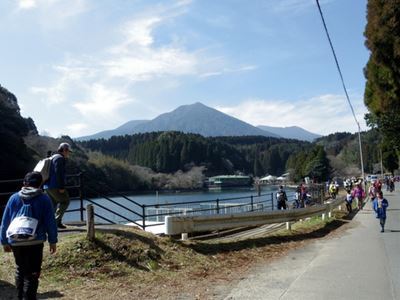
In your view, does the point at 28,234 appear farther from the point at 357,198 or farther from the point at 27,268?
the point at 357,198

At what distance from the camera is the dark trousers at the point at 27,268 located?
5.40 m

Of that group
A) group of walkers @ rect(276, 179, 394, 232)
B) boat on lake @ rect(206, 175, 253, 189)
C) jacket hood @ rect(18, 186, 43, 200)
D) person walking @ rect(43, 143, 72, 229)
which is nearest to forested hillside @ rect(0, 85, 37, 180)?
group of walkers @ rect(276, 179, 394, 232)

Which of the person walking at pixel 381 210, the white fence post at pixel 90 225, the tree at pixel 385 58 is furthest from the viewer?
the tree at pixel 385 58

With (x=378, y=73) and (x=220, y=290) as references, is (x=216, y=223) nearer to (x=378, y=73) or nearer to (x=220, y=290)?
(x=220, y=290)

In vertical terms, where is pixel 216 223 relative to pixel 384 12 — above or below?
below

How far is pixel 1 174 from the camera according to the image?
52188 millimetres

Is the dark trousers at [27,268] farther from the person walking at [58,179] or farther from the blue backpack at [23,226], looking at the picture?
the person walking at [58,179]

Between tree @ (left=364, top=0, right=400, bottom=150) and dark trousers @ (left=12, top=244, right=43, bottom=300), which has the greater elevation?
tree @ (left=364, top=0, right=400, bottom=150)

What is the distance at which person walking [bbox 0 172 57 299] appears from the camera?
5383mm

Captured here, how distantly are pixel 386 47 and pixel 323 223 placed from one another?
9.43 meters

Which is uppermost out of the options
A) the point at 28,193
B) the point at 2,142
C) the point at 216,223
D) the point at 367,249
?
the point at 2,142

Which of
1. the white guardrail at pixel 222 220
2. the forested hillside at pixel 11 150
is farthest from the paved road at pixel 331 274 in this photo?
the forested hillside at pixel 11 150

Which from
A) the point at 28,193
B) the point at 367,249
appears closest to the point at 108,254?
the point at 28,193

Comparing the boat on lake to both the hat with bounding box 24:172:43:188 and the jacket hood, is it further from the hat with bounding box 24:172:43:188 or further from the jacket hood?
the jacket hood
